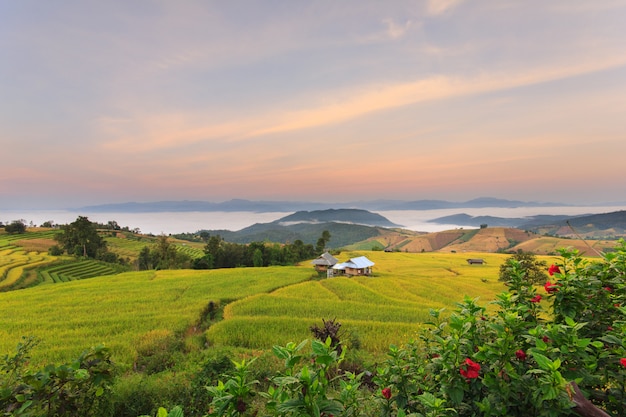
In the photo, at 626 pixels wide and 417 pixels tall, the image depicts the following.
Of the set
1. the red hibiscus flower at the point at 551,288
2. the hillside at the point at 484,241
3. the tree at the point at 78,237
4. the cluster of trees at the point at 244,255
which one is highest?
the red hibiscus flower at the point at 551,288

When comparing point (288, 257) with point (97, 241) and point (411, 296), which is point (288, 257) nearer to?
point (411, 296)

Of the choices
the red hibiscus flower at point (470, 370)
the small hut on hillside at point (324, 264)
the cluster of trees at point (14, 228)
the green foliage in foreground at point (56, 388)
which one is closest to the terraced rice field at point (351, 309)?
the red hibiscus flower at point (470, 370)

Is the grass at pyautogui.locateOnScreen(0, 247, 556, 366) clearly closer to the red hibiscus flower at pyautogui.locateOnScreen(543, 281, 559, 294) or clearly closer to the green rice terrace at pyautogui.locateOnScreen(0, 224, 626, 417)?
the green rice terrace at pyautogui.locateOnScreen(0, 224, 626, 417)

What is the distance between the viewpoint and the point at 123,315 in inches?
560

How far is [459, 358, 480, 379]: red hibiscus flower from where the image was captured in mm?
1909

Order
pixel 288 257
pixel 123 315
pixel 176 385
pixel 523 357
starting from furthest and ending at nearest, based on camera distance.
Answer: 1. pixel 288 257
2. pixel 123 315
3. pixel 176 385
4. pixel 523 357

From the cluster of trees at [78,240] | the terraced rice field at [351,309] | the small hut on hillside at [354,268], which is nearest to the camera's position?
the terraced rice field at [351,309]

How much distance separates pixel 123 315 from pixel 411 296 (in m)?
19.6

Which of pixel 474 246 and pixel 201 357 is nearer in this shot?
pixel 201 357

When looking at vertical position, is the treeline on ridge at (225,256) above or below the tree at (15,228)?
below

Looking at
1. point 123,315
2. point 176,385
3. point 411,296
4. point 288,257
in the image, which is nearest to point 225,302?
point 123,315

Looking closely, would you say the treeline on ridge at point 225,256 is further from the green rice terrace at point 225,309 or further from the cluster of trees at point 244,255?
the green rice terrace at point 225,309

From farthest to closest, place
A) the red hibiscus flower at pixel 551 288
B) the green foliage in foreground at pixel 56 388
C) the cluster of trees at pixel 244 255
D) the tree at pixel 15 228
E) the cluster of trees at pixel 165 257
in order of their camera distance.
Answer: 1. the tree at pixel 15 228
2. the cluster of trees at pixel 244 255
3. the cluster of trees at pixel 165 257
4. the green foliage in foreground at pixel 56 388
5. the red hibiscus flower at pixel 551 288

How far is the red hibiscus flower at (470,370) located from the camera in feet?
6.26
